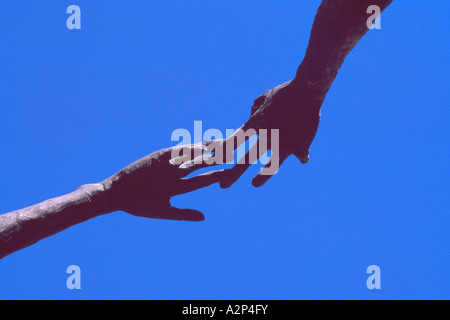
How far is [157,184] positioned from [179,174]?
0.80 feet

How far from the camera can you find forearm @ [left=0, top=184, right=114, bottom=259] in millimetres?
4254

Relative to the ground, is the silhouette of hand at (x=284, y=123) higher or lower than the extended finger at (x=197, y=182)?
higher

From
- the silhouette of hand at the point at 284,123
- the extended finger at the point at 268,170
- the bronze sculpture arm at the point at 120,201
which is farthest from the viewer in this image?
the bronze sculpture arm at the point at 120,201

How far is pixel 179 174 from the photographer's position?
441cm

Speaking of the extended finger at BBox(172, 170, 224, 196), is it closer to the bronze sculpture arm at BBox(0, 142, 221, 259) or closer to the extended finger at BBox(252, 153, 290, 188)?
the bronze sculpture arm at BBox(0, 142, 221, 259)

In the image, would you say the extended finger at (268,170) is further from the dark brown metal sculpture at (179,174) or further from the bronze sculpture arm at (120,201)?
the bronze sculpture arm at (120,201)

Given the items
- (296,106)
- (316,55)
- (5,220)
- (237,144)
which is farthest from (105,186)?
(316,55)

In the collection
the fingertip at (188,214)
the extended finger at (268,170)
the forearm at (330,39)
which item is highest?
the forearm at (330,39)

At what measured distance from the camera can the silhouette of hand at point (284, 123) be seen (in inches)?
160

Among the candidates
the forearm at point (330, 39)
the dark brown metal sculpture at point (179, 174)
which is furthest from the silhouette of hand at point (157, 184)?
the forearm at point (330, 39)

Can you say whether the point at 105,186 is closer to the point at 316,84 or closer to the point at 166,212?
the point at 166,212

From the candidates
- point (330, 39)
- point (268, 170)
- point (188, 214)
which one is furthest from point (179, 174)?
point (330, 39)

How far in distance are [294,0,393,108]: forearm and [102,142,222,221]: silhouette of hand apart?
113cm

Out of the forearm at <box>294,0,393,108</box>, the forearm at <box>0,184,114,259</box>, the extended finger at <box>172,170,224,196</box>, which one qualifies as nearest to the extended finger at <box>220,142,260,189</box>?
the extended finger at <box>172,170,224,196</box>
